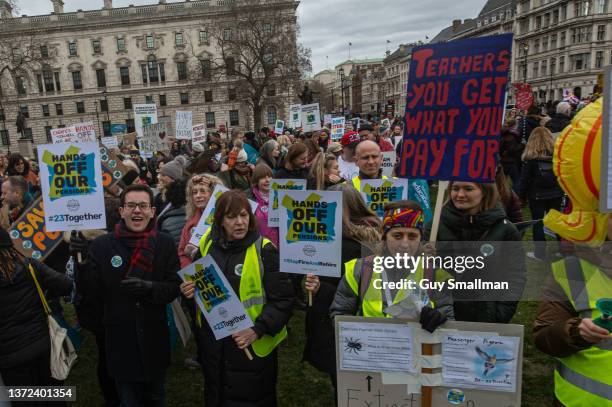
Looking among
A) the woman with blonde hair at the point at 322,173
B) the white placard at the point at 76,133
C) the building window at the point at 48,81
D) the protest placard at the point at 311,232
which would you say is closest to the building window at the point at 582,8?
the white placard at the point at 76,133

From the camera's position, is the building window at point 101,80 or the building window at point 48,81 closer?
the building window at point 48,81

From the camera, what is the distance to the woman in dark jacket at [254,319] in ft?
8.63

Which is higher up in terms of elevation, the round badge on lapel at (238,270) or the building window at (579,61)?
the building window at (579,61)

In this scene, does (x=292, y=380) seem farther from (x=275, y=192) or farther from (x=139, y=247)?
(x=139, y=247)

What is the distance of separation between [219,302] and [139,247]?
2.46ft

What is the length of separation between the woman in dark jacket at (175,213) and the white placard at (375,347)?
2.48 metres

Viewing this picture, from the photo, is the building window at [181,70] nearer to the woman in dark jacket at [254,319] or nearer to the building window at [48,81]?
the building window at [48,81]

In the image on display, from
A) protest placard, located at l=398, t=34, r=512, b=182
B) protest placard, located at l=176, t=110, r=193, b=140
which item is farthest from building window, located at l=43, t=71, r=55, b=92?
protest placard, located at l=398, t=34, r=512, b=182

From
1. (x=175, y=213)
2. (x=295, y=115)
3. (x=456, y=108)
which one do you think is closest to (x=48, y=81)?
(x=295, y=115)

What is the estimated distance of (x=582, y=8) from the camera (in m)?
58.7

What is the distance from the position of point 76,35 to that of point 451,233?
66262 mm

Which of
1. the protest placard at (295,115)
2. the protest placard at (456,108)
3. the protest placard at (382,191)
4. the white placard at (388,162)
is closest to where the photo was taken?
the protest placard at (456,108)

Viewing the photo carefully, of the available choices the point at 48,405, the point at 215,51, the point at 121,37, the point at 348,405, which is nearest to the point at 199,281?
the point at 348,405

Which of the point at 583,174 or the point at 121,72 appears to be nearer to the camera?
the point at 583,174
